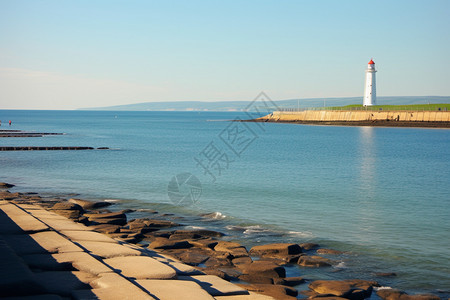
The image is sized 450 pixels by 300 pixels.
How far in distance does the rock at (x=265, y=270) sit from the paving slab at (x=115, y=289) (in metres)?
4.44

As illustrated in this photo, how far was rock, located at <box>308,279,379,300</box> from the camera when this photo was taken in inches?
451

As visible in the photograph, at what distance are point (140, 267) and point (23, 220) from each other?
5.84 meters

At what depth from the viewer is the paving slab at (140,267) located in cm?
1001

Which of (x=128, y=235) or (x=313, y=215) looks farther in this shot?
(x=313, y=215)

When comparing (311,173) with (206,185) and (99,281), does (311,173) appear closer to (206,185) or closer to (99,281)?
(206,185)

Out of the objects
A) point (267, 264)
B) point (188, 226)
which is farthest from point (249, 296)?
point (188, 226)

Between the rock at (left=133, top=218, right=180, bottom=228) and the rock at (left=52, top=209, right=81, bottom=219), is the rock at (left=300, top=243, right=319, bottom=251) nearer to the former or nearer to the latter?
the rock at (left=133, top=218, right=180, bottom=228)

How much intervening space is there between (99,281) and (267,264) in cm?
550

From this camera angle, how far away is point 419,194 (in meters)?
29.4

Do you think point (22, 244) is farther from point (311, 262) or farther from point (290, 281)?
point (311, 262)

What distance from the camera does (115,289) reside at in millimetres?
8453

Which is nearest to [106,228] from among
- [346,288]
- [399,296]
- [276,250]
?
[276,250]

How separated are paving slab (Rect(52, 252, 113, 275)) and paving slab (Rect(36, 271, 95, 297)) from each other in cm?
21

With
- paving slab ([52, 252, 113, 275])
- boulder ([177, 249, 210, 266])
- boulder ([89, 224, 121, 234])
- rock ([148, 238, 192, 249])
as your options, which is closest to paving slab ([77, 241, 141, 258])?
paving slab ([52, 252, 113, 275])
